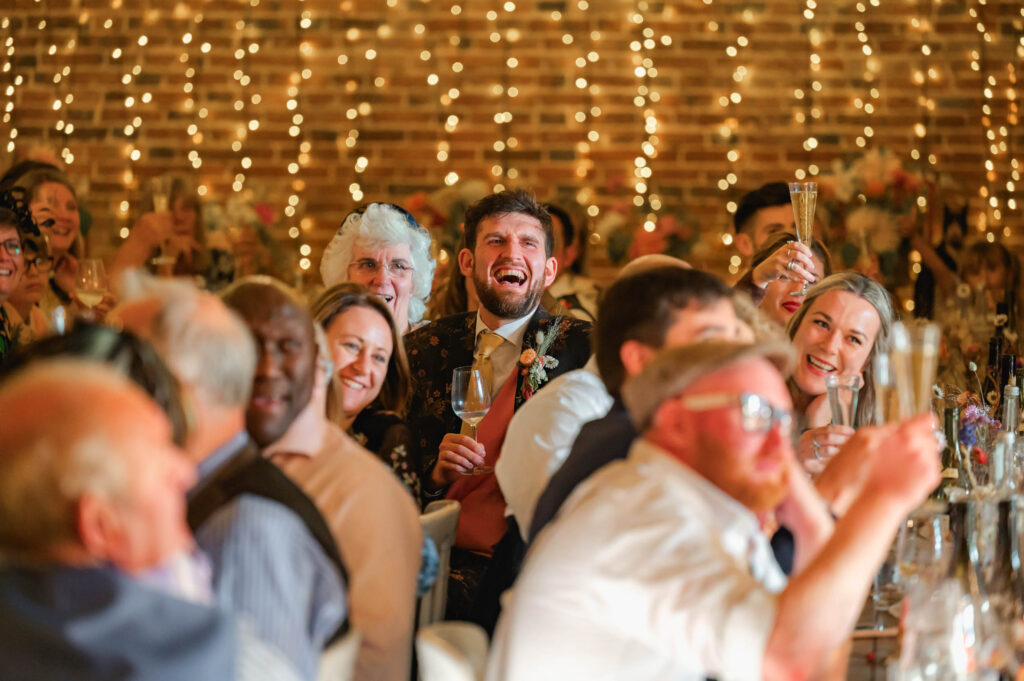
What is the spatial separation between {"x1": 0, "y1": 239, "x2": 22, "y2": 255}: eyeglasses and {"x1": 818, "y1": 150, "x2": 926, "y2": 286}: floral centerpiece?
153 inches

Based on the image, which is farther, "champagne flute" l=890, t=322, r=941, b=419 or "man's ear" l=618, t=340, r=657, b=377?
"man's ear" l=618, t=340, r=657, b=377

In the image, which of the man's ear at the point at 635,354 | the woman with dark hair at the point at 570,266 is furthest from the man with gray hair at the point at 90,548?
the woman with dark hair at the point at 570,266

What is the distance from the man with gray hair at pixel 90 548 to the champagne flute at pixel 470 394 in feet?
5.96

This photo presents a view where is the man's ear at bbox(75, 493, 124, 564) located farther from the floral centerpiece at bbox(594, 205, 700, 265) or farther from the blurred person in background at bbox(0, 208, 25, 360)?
the floral centerpiece at bbox(594, 205, 700, 265)

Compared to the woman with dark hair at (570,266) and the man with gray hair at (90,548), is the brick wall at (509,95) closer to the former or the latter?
the woman with dark hair at (570,266)

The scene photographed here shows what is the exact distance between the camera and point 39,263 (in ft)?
15.4

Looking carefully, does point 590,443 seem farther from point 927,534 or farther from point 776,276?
point 776,276

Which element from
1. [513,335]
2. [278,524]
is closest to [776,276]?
[513,335]

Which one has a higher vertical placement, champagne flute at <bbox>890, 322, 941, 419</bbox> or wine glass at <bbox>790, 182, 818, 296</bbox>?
wine glass at <bbox>790, 182, 818, 296</bbox>

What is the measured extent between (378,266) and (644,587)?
2520mm

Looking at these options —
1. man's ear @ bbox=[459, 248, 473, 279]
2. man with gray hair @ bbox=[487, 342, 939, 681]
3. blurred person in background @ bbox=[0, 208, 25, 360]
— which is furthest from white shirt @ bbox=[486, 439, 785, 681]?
blurred person in background @ bbox=[0, 208, 25, 360]

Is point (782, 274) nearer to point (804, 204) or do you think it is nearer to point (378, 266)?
point (804, 204)

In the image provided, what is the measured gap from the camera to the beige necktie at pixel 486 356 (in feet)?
10.8

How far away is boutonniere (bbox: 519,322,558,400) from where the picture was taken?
3.37 metres
